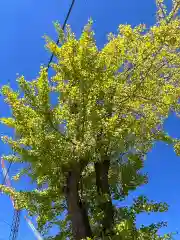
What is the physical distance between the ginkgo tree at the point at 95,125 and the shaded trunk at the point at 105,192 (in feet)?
0.09

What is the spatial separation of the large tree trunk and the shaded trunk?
0.49 meters

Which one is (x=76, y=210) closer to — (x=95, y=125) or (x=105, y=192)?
(x=105, y=192)

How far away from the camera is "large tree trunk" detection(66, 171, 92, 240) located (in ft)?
Answer: 34.2

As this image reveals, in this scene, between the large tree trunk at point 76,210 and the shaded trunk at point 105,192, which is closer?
the large tree trunk at point 76,210

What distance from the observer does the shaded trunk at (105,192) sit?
418 inches

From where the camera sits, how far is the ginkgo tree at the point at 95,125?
10.8 m

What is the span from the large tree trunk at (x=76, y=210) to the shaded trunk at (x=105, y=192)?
492 millimetres

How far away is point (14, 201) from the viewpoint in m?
11.2

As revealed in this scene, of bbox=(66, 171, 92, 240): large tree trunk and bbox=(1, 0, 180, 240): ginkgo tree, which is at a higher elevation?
bbox=(1, 0, 180, 240): ginkgo tree

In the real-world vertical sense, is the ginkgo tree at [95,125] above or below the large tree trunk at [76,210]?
above

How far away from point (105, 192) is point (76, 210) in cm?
108

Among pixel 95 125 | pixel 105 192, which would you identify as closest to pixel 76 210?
pixel 105 192

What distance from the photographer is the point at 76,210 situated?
423 inches

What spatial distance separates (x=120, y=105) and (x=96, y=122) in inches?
52.5
